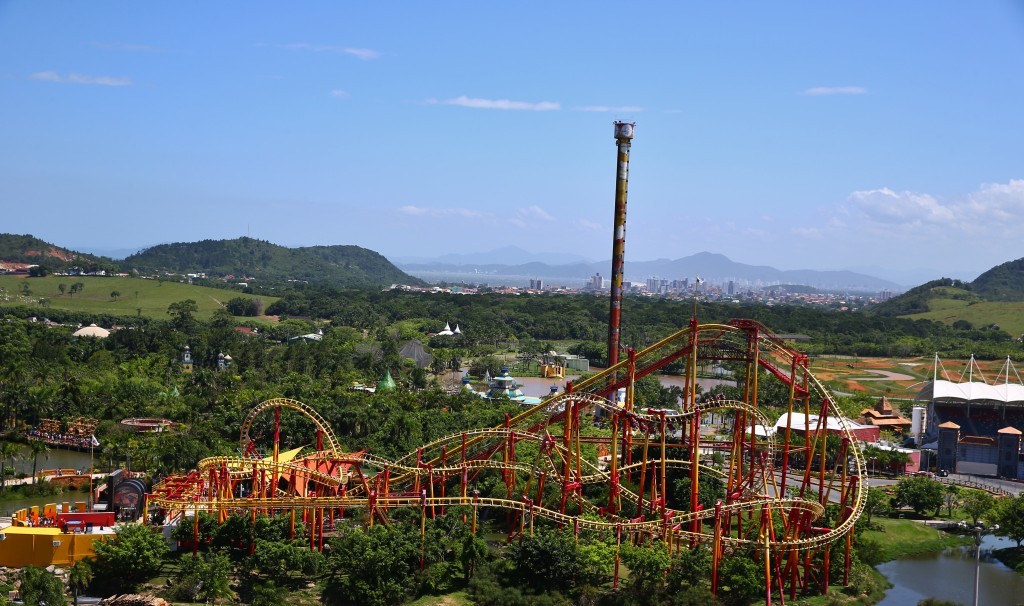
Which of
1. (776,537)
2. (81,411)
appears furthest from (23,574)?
(81,411)

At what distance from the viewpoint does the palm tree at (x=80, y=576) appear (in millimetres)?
29141

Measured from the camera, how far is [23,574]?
28531mm

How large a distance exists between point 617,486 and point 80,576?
661 inches

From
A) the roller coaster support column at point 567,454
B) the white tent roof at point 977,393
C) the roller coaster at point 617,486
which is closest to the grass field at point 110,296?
the roller coaster at point 617,486

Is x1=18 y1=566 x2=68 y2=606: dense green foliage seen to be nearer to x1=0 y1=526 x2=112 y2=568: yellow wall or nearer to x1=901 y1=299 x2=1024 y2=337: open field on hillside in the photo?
x1=0 y1=526 x2=112 y2=568: yellow wall

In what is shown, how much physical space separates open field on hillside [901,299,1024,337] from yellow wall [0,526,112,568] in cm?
12494

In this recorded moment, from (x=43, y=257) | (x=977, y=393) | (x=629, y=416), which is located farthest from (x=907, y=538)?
(x=43, y=257)

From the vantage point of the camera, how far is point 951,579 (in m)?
35.6

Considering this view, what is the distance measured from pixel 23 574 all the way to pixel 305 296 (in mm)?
132879

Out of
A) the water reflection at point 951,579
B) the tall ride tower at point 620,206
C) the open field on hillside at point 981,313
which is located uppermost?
the tall ride tower at point 620,206

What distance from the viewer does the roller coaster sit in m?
32.0

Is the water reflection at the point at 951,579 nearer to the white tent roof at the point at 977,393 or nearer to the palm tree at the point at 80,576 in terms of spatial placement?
the white tent roof at the point at 977,393

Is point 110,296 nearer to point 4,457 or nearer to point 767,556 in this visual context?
point 4,457

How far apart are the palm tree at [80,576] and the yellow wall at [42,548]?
4.06ft
